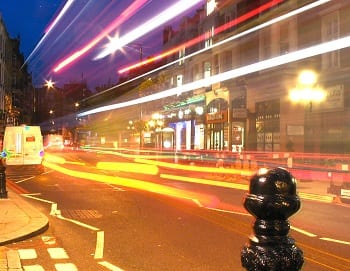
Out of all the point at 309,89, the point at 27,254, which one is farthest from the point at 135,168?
the point at 27,254

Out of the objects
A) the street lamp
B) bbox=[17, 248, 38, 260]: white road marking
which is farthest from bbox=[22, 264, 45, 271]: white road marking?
the street lamp

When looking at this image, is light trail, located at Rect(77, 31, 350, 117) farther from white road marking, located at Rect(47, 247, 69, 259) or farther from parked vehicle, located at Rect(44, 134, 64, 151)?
white road marking, located at Rect(47, 247, 69, 259)

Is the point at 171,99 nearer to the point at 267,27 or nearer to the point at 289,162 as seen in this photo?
the point at 267,27

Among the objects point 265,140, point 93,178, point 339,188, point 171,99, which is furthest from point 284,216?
point 171,99

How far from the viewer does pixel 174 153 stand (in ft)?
132

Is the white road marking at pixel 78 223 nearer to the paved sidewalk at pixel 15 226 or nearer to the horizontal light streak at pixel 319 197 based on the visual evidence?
the paved sidewalk at pixel 15 226

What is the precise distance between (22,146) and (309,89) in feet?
48.4

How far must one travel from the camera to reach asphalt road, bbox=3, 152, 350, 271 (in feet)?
25.7

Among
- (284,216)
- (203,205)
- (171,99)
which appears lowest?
(203,205)

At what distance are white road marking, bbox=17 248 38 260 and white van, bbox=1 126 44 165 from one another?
1885cm

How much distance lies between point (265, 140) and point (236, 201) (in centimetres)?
1922

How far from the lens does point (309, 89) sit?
80.4ft

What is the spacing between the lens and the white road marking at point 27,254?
26.3ft

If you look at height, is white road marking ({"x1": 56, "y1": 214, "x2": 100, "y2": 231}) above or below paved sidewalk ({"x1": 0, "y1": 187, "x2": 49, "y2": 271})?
below
